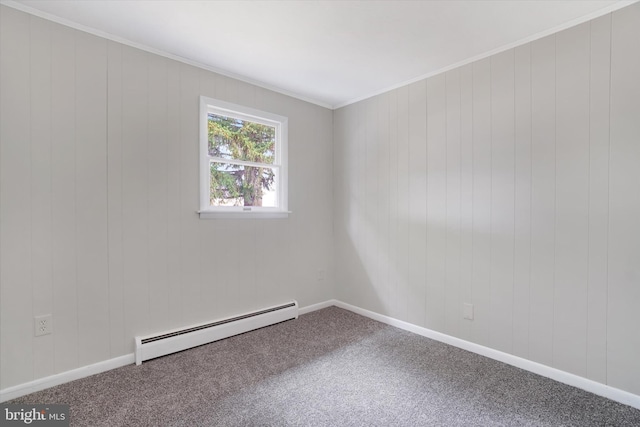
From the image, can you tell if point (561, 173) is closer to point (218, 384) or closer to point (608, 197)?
point (608, 197)

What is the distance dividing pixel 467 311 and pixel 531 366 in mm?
539

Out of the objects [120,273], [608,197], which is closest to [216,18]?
[120,273]

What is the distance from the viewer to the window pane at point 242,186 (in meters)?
2.80

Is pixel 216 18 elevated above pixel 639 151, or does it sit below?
above

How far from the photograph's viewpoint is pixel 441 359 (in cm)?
236

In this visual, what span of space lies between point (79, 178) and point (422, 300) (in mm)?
2946

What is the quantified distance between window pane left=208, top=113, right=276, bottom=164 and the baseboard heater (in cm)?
153

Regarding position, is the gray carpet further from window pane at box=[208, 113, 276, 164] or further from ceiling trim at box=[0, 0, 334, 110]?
ceiling trim at box=[0, 0, 334, 110]

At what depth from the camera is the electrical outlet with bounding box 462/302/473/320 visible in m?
2.51

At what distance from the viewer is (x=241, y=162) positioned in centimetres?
293

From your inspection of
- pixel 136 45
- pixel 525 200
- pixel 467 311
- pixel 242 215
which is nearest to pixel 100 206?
pixel 242 215

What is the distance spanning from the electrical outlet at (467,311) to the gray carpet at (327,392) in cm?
29

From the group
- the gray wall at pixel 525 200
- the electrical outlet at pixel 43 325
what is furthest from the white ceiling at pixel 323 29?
the electrical outlet at pixel 43 325

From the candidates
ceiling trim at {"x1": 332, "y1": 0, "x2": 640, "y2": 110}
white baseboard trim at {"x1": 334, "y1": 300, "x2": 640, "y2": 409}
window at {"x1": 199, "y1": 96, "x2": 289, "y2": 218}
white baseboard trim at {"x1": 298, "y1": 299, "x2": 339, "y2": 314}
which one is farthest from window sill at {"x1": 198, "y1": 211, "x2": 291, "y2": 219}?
ceiling trim at {"x1": 332, "y1": 0, "x2": 640, "y2": 110}
